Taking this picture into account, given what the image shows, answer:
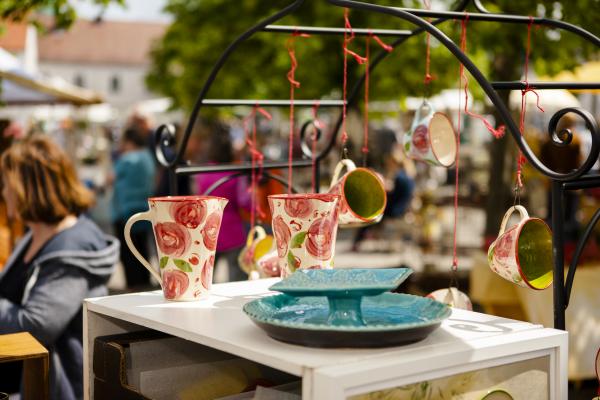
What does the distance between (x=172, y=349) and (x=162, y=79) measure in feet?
79.4

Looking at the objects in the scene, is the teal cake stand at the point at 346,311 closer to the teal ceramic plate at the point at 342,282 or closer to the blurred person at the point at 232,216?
the teal ceramic plate at the point at 342,282

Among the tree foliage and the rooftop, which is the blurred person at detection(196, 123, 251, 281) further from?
the rooftop

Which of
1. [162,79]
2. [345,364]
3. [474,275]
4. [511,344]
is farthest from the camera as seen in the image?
[162,79]

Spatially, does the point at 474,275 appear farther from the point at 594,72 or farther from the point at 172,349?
the point at 172,349

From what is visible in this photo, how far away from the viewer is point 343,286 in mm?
1491

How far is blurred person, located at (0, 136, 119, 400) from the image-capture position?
270 centimetres

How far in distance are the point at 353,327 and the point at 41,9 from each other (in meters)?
3.86

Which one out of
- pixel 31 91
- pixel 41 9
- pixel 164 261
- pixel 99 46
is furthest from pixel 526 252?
pixel 99 46

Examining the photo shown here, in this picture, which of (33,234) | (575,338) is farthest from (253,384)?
(575,338)

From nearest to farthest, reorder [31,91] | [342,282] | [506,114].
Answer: [342,282] < [506,114] < [31,91]

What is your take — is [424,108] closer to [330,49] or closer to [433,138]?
[433,138]

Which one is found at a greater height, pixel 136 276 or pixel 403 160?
pixel 403 160

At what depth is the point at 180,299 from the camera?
6.39 feet

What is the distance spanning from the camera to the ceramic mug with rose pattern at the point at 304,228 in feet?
6.29
